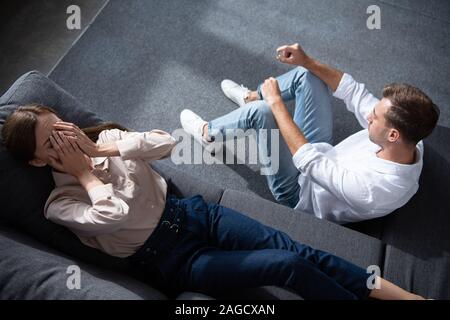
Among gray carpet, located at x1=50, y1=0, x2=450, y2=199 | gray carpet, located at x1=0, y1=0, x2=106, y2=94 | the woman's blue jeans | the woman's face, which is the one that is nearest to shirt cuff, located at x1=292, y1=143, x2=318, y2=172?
the woman's blue jeans

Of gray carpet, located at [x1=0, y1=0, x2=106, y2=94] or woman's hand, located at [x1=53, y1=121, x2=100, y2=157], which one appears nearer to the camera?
woman's hand, located at [x1=53, y1=121, x2=100, y2=157]

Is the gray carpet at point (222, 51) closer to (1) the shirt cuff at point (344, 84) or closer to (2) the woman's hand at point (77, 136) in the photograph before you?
(1) the shirt cuff at point (344, 84)

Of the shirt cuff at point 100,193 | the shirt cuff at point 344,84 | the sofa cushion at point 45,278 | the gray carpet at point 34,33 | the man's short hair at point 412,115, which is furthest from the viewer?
the gray carpet at point 34,33

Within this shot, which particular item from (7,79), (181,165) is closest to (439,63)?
(181,165)

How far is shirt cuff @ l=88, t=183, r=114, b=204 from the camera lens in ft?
4.34

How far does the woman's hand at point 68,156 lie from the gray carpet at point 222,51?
2.66ft

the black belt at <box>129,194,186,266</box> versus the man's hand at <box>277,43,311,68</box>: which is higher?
the man's hand at <box>277,43,311,68</box>

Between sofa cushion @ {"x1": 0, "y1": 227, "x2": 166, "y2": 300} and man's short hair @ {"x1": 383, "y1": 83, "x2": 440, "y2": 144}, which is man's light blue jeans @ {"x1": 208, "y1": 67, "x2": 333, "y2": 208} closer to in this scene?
man's short hair @ {"x1": 383, "y1": 83, "x2": 440, "y2": 144}

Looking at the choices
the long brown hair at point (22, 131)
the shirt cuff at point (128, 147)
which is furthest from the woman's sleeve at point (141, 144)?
the long brown hair at point (22, 131)

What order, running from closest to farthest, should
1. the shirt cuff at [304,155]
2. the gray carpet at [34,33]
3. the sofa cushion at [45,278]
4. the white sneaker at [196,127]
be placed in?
the sofa cushion at [45,278] < the shirt cuff at [304,155] < the white sneaker at [196,127] < the gray carpet at [34,33]

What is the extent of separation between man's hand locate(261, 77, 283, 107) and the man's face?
412mm

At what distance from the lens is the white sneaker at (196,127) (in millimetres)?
2098

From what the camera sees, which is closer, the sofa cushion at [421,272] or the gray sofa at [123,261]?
the gray sofa at [123,261]

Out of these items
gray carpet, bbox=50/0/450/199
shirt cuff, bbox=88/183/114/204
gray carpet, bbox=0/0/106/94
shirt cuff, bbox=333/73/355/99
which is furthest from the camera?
gray carpet, bbox=0/0/106/94
